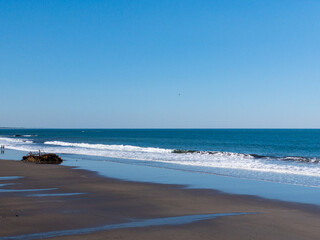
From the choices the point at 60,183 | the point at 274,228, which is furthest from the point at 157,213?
the point at 60,183

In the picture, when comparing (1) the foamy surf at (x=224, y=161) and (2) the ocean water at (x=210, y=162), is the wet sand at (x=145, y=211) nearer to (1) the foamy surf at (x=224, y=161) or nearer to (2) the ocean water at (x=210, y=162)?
(2) the ocean water at (x=210, y=162)

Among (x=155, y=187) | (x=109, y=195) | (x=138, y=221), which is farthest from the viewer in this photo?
(x=155, y=187)

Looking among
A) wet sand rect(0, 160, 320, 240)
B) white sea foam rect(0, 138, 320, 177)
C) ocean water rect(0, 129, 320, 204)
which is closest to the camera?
wet sand rect(0, 160, 320, 240)

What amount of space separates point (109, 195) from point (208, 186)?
4.98m

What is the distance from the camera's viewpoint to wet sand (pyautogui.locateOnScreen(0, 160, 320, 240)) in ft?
27.7

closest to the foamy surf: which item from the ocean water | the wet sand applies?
the ocean water

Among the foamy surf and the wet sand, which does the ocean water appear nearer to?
the foamy surf

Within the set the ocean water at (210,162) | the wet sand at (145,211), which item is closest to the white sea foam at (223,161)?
the ocean water at (210,162)

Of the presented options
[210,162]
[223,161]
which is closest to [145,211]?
[210,162]

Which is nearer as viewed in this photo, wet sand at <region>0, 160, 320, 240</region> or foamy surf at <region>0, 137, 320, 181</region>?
wet sand at <region>0, 160, 320, 240</region>

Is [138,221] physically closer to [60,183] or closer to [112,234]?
[112,234]

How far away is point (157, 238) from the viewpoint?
26.0ft

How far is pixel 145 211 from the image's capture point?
35.6ft

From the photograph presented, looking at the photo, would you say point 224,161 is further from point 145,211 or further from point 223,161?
point 145,211
